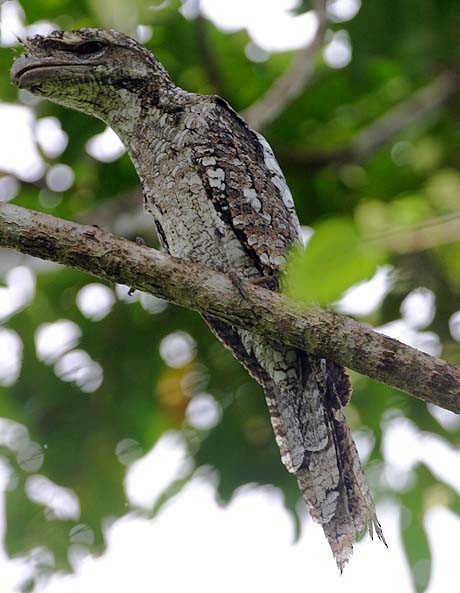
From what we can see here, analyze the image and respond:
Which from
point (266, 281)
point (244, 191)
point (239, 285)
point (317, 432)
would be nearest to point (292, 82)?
point (244, 191)

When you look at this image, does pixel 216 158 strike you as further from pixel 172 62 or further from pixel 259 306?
pixel 172 62

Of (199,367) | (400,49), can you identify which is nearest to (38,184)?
(199,367)

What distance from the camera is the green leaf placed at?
53.1 inches

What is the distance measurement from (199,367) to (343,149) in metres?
1.71

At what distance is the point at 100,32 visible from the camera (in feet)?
13.7

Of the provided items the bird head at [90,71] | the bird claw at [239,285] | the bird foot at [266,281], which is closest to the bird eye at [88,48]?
the bird head at [90,71]

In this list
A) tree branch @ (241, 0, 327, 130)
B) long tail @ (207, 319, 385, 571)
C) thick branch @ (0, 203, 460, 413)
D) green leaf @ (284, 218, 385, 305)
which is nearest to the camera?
green leaf @ (284, 218, 385, 305)

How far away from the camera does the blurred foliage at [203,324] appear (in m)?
6.02

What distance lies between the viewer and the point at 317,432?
389 cm

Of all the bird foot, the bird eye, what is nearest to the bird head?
the bird eye

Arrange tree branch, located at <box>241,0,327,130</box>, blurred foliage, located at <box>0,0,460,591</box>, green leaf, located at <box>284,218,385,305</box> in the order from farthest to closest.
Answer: blurred foliage, located at <box>0,0,460,591</box> → tree branch, located at <box>241,0,327,130</box> → green leaf, located at <box>284,218,385,305</box>

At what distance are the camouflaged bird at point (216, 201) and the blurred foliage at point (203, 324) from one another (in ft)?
6.15

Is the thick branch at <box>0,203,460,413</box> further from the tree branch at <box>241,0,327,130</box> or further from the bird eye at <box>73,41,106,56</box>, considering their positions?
the tree branch at <box>241,0,327,130</box>

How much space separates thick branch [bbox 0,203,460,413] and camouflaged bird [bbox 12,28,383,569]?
25.5 inches
